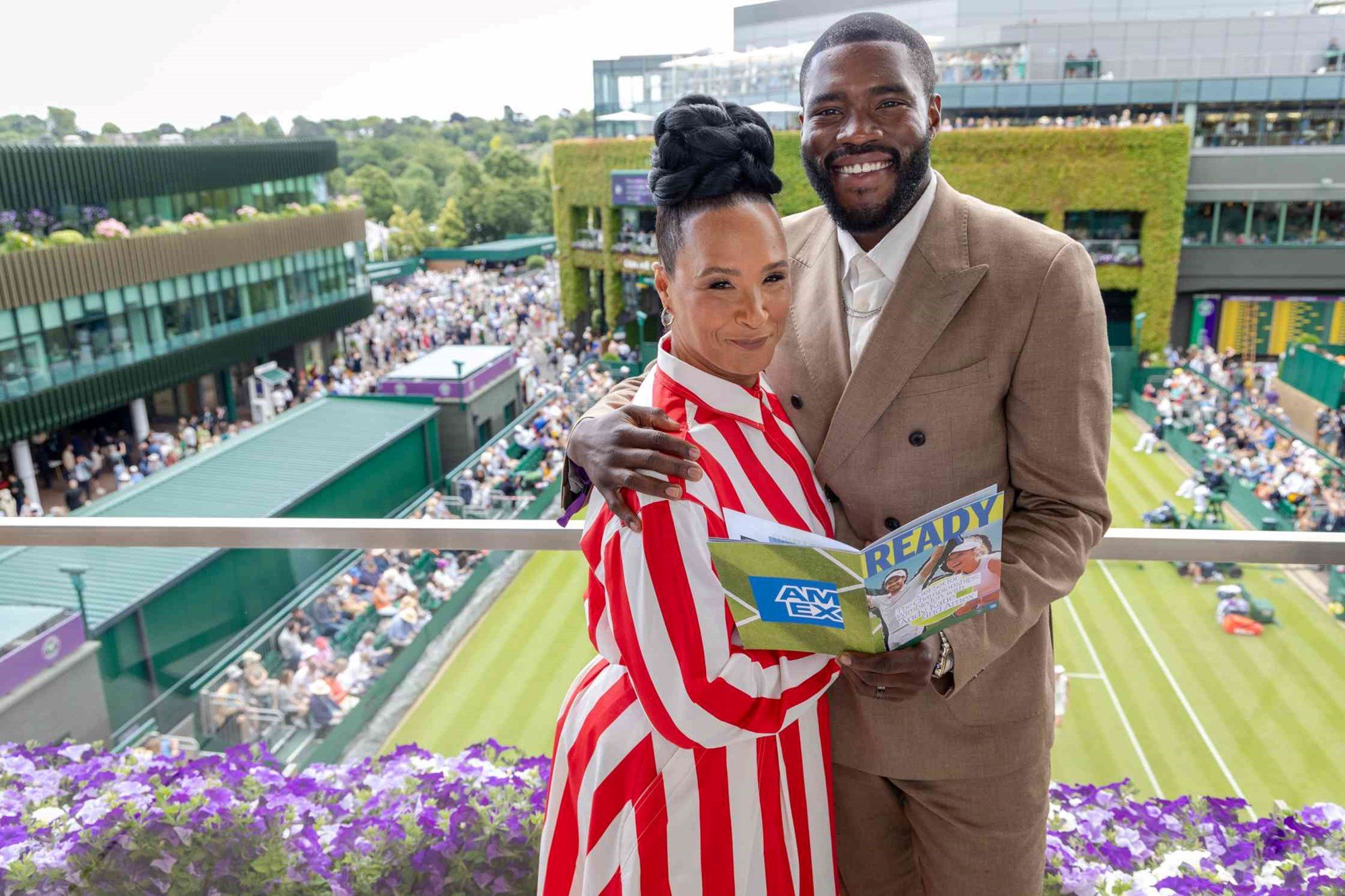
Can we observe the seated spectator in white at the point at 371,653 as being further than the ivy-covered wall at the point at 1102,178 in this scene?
No

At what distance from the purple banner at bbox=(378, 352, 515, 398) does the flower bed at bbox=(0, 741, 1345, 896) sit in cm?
1073

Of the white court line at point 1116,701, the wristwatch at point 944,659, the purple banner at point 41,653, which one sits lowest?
the white court line at point 1116,701

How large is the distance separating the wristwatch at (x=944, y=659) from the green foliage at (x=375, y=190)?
1381 inches

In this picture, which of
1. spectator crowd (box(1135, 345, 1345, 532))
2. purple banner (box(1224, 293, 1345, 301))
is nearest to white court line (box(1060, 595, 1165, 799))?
spectator crowd (box(1135, 345, 1345, 532))

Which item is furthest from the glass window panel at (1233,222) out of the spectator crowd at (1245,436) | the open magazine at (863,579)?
the open magazine at (863,579)

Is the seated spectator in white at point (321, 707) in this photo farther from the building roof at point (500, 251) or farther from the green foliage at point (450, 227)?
the green foliage at point (450, 227)

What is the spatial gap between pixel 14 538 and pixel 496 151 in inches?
1408

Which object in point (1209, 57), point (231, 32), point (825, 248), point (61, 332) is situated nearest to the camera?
point (825, 248)

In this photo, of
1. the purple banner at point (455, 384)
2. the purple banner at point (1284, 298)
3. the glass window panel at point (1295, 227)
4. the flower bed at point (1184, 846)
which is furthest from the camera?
the purple banner at point (1284, 298)

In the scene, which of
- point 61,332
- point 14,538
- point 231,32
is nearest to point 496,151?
point 231,32

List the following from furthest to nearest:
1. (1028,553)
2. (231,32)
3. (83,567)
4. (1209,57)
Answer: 1. (231,32)
2. (1209,57)
3. (83,567)
4. (1028,553)

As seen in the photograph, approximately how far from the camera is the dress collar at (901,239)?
124 centimetres

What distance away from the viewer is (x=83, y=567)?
6.39 ft

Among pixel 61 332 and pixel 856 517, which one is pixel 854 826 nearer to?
pixel 856 517
